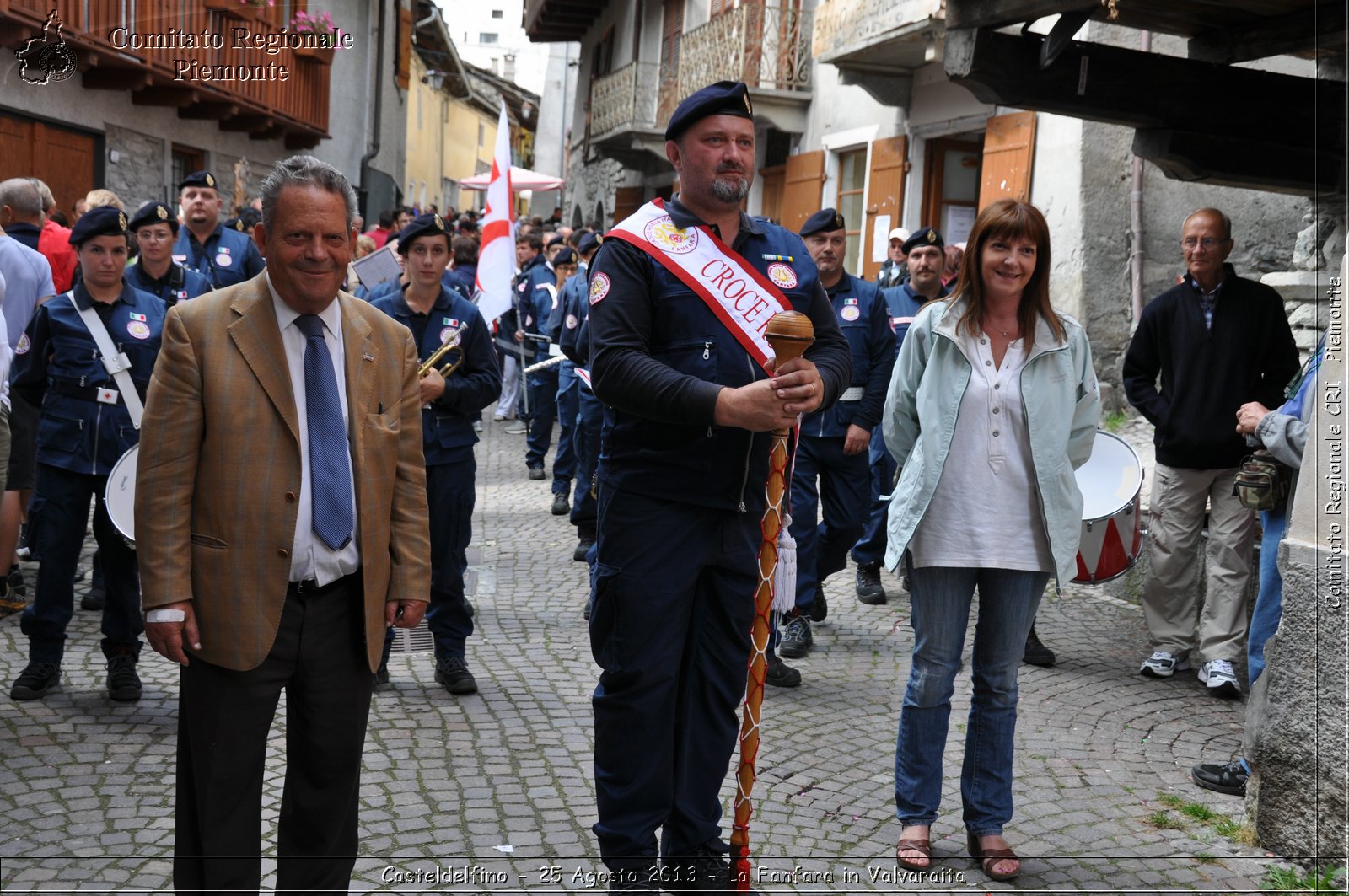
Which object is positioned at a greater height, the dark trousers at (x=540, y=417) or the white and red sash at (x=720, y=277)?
the white and red sash at (x=720, y=277)

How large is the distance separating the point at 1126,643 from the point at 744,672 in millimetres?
4187

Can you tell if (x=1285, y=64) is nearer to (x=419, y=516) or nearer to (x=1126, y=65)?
(x=1126, y=65)

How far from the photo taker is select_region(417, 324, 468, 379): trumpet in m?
5.84

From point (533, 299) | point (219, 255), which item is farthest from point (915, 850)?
point (533, 299)

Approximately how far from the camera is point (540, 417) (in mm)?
13195

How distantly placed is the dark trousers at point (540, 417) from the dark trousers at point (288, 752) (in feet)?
32.0

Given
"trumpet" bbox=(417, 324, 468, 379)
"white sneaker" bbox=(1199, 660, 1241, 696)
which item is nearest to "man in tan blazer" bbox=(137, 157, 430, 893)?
"trumpet" bbox=(417, 324, 468, 379)

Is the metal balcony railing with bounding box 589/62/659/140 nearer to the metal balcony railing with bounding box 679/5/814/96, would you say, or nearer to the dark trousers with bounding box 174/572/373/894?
the metal balcony railing with bounding box 679/5/814/96

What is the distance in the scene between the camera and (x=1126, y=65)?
791 centimetres

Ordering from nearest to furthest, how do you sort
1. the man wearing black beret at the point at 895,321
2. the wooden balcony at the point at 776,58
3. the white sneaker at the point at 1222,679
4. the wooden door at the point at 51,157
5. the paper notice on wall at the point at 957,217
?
the white sneaker at the point at 1222,679 < the man wearing black beret at the point at 895,321 < the wooden door at the point at 51,157 < the paper notice on wall at the point at 957,217 < the wooden balcony at the point at 776,58

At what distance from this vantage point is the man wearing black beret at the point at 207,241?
8.31 metres

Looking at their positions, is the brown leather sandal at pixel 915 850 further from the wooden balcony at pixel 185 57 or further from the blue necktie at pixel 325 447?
the wooden balcony at pixel 185 57

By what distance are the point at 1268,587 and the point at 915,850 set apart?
184cm

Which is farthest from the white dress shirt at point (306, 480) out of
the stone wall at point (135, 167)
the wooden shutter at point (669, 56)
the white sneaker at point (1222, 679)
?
the wooden shutter at point (669, 56)
